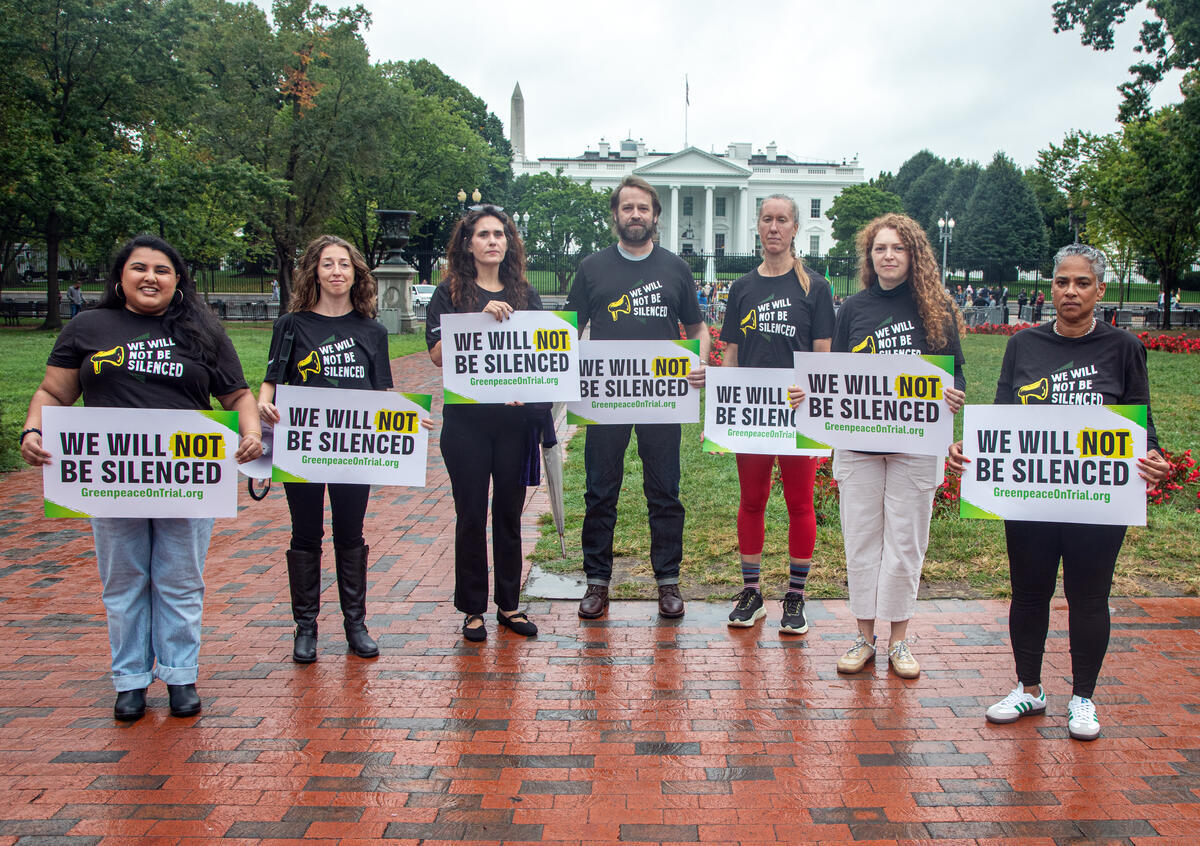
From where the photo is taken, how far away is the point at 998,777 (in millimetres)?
3465

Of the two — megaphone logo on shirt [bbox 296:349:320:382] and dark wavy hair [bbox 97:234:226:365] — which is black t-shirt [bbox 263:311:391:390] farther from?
dark wavy hair [bbox 97:234:226:365]

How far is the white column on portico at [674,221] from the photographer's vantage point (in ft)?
312

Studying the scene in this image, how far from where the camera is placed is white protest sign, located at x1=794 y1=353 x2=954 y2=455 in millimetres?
4250

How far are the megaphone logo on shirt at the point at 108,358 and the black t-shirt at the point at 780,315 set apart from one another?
297 cm

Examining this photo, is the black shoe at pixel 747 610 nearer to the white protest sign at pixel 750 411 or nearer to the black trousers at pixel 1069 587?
the white protest sign at pixel 750 411

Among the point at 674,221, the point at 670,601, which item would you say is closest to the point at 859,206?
the point at 674,221

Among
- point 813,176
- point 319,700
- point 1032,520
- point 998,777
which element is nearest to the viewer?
point 998,777

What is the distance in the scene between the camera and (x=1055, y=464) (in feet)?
12.5

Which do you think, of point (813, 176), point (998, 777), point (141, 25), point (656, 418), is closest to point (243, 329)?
point (141, 25)

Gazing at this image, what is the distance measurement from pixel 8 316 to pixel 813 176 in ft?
279

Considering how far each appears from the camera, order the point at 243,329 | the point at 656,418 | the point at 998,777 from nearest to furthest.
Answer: the point at 998,777, the point at 656,418, the point at 243,329

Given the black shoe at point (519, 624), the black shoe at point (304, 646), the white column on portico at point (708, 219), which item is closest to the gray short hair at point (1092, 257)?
the black shoe at point (519, 624)

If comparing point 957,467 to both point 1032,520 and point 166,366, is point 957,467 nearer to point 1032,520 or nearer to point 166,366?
point 1032,520

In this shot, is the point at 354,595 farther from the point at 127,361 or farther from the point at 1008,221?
the point at 1008,221
